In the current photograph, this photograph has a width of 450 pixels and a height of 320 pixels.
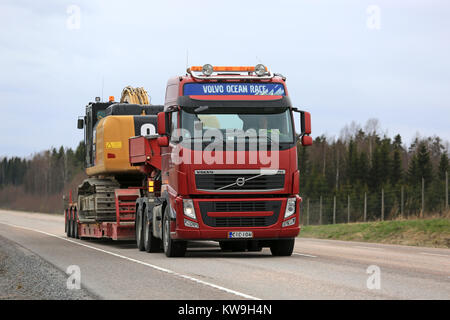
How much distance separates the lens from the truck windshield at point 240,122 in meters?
17.6

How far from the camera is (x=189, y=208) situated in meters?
17.7

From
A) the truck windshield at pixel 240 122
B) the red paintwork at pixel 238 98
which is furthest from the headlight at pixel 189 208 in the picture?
the red paintwork at pixel 238 98

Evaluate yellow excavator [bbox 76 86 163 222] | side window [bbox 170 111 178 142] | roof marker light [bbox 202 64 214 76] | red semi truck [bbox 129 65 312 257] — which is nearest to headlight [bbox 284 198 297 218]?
red semi truck [bbox 129 65 312 257]

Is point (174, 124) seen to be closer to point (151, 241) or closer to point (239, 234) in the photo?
point (239, 234)

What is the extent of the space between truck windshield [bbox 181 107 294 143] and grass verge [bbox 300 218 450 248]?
35.4ft

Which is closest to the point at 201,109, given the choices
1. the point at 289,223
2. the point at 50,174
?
the point at 289,223

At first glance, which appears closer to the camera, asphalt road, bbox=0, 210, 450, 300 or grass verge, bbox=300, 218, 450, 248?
asphalt road, bbox=0, 210, 450, 300

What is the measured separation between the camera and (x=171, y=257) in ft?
61.0

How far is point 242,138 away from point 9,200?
16008cm

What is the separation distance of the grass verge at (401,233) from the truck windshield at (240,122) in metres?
10.8

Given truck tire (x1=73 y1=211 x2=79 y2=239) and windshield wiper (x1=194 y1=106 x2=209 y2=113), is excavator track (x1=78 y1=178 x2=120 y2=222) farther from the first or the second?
windshield wiper (x1=194 y1=106 x2=209 y2=113)

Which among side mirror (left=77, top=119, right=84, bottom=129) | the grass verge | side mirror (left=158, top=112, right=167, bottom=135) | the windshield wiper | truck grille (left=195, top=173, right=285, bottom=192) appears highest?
side mirror (left=77, top=119, right=84, bottom=129)

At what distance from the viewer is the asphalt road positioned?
11016 mm
